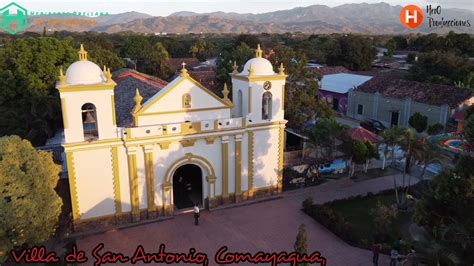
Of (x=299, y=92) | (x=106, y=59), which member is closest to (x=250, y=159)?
(x=299, y=92)

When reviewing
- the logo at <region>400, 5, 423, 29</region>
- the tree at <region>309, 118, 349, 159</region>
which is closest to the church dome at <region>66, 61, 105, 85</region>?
the tree at <region>309, 118, 349, 159</region>

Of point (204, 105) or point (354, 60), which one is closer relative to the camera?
point (204, 105)

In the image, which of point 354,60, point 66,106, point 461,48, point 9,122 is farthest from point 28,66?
point 461,48

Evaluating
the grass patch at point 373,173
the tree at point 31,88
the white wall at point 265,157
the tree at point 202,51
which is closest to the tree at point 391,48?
the tree at point 202,51

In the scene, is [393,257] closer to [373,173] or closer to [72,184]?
[373,173]

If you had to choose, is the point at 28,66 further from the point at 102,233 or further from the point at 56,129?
the point at 102,233

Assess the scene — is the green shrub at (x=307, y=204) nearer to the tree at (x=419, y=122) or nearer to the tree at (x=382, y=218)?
the tree at (x=382, y=218)
